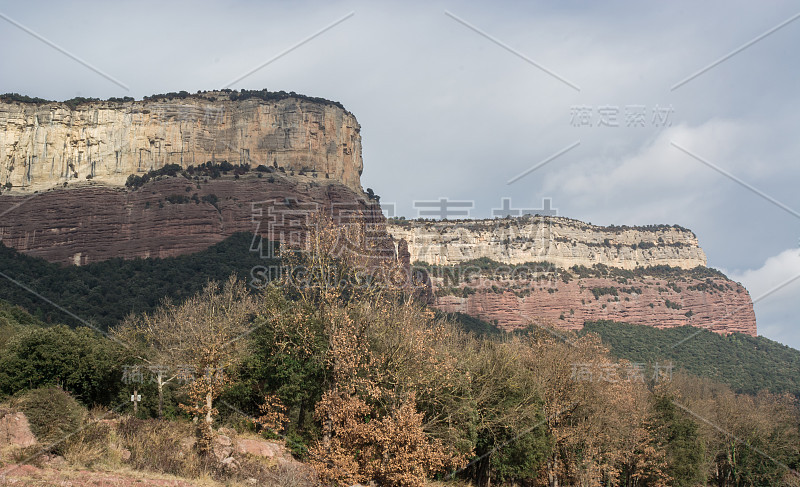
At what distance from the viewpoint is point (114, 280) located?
75.6m

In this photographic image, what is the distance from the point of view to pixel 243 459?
23391 mm

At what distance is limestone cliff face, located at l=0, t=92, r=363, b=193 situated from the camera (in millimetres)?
109188

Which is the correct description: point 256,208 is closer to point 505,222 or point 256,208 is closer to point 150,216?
point 150,216

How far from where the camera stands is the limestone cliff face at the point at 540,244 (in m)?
143

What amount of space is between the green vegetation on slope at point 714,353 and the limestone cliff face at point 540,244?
1170 inches

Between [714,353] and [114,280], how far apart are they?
8848 centimetres

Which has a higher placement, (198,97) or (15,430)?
(198,97)

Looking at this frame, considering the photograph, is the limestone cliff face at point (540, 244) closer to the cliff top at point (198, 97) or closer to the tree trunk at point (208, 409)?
the cliff top at point (198, 97)

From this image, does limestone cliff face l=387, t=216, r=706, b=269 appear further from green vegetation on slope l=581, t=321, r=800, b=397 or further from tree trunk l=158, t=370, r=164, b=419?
tree trunk l=158, t=370, r=164, b=419

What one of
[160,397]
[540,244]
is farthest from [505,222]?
[160,397]

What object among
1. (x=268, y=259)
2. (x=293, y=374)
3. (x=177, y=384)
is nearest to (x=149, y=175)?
(x=268, y=259)

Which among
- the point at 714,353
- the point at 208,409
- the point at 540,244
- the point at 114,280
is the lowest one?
the point at 714,353

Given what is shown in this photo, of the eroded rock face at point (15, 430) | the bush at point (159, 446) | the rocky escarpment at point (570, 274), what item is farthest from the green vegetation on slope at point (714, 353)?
the eroded rock face at point (15, 430)

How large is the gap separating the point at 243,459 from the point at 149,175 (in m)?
93.7
